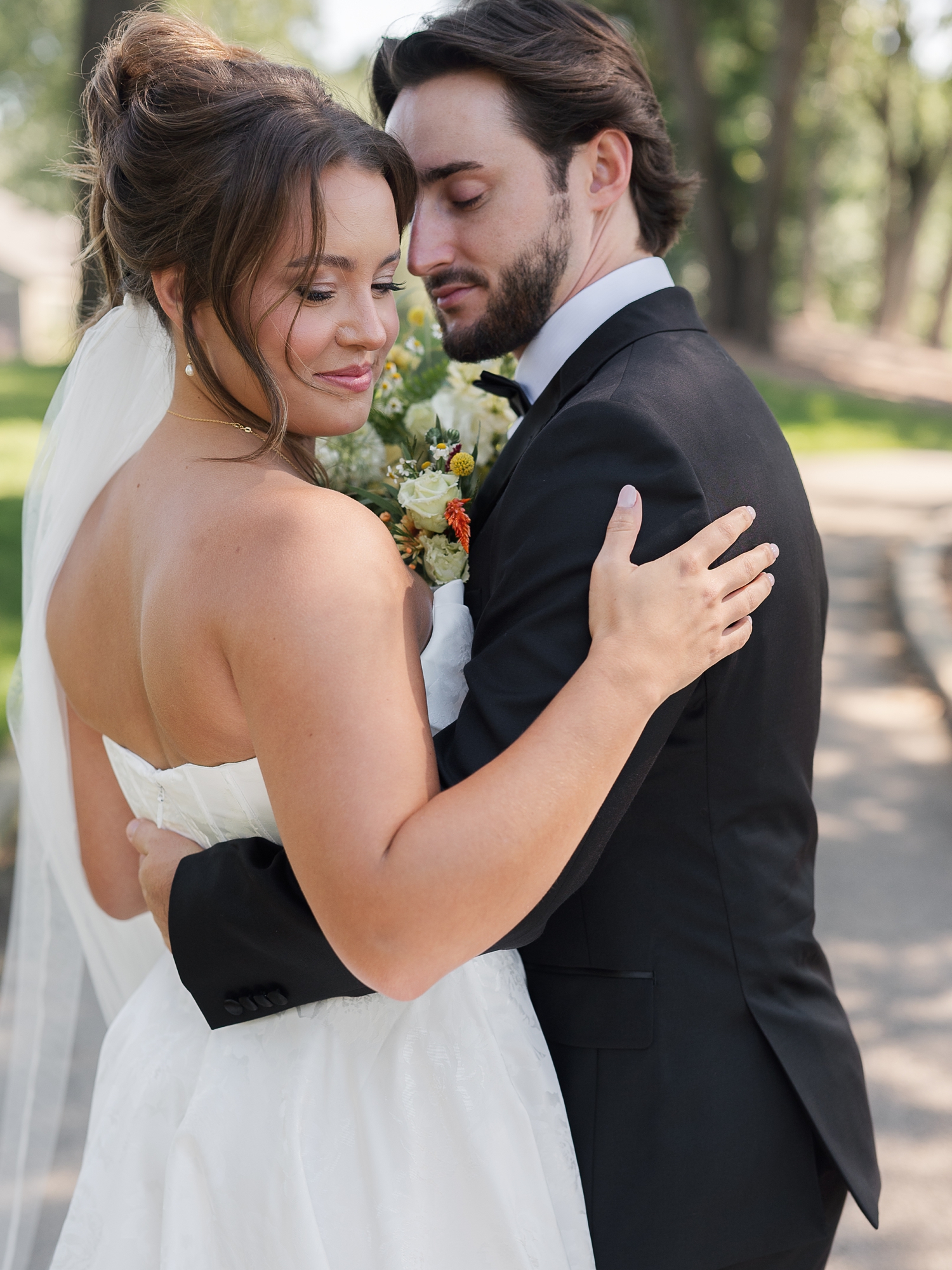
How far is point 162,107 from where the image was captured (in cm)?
167

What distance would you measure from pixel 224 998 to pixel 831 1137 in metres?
0.98

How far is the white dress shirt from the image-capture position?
2137 millimetres

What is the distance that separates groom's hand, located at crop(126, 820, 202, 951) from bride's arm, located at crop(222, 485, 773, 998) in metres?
0.54

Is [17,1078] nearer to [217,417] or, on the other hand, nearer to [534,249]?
[217,417]

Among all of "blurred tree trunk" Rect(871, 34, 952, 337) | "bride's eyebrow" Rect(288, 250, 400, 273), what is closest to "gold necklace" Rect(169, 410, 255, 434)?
"bride's eyebrow" Rect(288, 250, 400, 273)

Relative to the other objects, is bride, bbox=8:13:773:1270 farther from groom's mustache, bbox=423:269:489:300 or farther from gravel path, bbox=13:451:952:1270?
gravel path, bbox=13:451:952:1270

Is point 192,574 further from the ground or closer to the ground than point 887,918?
further from the ground

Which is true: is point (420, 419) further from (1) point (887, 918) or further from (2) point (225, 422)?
(1) point (887, 918)

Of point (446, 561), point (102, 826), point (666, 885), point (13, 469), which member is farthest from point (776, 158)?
point (666, 885)

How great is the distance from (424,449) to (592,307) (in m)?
0.45

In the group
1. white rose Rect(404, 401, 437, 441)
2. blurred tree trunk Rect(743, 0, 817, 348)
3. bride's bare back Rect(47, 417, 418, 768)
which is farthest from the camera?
blurred tree trunk Rect(743, 0, 817, 348)

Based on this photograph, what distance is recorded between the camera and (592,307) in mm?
2137

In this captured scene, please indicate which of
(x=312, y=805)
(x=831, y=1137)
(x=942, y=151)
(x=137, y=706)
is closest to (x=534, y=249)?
(x=137, y=706)

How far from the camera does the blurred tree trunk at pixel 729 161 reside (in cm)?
1698
